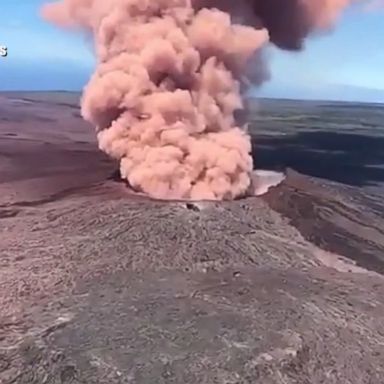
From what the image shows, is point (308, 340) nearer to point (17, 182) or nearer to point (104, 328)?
point (104, 328)

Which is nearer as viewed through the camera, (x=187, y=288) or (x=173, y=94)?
(x=187, y=288)

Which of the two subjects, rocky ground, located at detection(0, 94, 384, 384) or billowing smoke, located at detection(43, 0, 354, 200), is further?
billowing smoke, located at detection(43, 0, 354, 200)

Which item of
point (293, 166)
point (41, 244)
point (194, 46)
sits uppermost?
point (194, 46)

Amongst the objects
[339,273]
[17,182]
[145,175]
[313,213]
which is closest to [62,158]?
[17,182]
